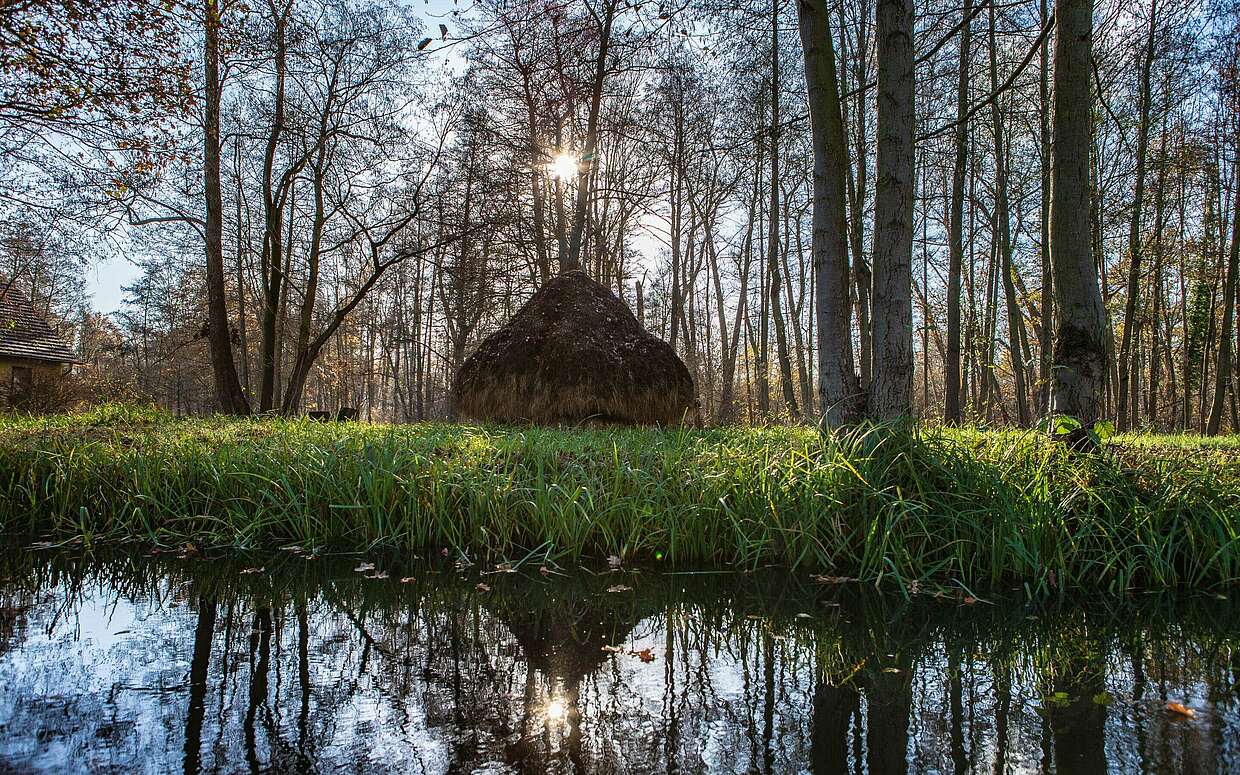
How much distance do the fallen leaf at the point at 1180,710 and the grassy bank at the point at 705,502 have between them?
1.18 metres

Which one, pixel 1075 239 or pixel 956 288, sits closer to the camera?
pixel 1075 239

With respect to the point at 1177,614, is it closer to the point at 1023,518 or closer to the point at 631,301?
the point at 1023,518

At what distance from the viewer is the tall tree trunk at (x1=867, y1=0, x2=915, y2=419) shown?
3746 millimetres

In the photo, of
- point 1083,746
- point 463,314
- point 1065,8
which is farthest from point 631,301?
point 1083,746

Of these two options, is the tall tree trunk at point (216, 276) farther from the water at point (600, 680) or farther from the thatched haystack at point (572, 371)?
the water at point (600, 680)

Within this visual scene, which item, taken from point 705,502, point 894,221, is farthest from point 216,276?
point 894,221

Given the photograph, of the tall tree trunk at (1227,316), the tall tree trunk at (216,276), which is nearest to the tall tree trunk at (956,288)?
the tall tree trunk at (1227,316)

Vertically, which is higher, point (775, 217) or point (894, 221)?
point (775, 217)

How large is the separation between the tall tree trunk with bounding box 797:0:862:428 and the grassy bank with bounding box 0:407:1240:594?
449mm

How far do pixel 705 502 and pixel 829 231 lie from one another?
2.06 meters

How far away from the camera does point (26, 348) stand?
1717 cm

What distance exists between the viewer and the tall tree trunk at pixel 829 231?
4.05 m

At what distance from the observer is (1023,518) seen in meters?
3.02

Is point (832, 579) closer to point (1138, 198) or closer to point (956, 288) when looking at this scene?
point (956, 288)
